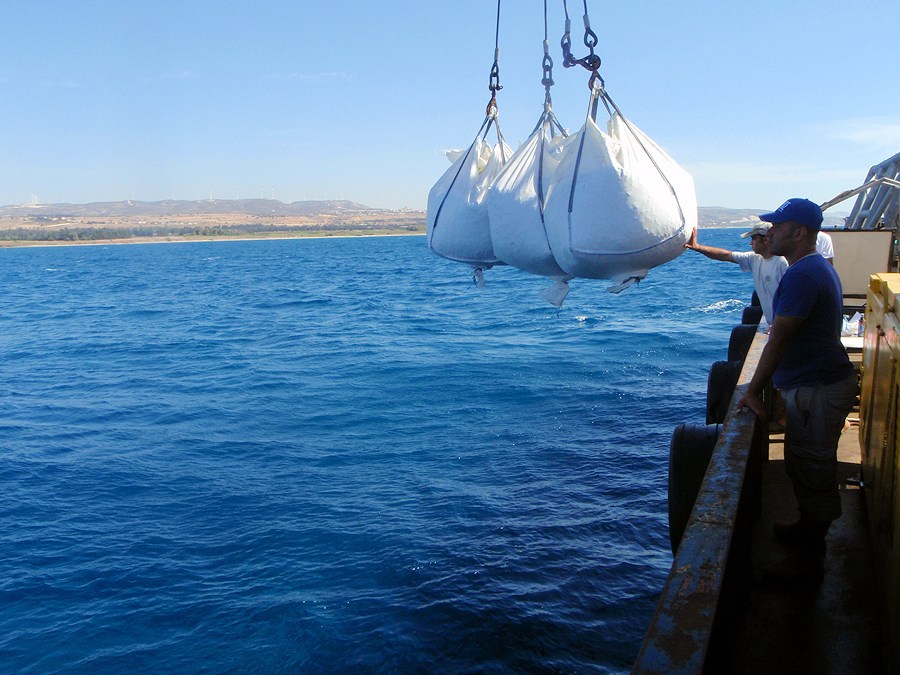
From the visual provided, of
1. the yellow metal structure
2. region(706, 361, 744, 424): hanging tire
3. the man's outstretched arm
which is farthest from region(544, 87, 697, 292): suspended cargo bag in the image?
region(706, 361, 744, 424): hanging tire

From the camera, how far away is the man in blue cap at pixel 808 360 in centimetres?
345

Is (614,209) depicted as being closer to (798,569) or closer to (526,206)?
(526,206)

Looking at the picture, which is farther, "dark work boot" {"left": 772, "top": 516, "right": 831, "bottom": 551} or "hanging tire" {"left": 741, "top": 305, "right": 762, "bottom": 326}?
"hanging tire" {"left": 741, "top": 305, "right": 762, "bottom": 326}

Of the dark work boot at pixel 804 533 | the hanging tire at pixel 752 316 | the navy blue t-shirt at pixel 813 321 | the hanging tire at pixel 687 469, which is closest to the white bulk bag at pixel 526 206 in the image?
the hanging tire at pixel 687 469

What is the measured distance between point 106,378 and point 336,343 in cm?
676

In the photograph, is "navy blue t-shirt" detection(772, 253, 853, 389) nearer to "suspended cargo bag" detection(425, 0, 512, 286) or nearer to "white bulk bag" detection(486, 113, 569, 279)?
"white bulk bag" detection(486, 113, 569, 279)

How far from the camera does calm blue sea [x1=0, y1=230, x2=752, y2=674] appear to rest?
258 inches

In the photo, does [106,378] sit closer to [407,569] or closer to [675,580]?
[407,569]

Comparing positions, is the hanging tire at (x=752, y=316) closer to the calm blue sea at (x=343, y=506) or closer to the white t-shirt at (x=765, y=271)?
the calm blue sea at (x=343, y=506)

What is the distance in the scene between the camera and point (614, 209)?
4.28 m

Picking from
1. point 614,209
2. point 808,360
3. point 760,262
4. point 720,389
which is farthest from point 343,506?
point 808,360

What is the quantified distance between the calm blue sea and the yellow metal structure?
287cm

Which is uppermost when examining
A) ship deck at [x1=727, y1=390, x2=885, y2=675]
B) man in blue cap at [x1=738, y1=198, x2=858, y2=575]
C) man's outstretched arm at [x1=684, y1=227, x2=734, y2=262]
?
man's outstretched arm at [x1=684, y1=227, x2=734, y2=262]

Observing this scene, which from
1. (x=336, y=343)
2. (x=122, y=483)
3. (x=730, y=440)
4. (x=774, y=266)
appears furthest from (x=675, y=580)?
(x=336, y=343)
